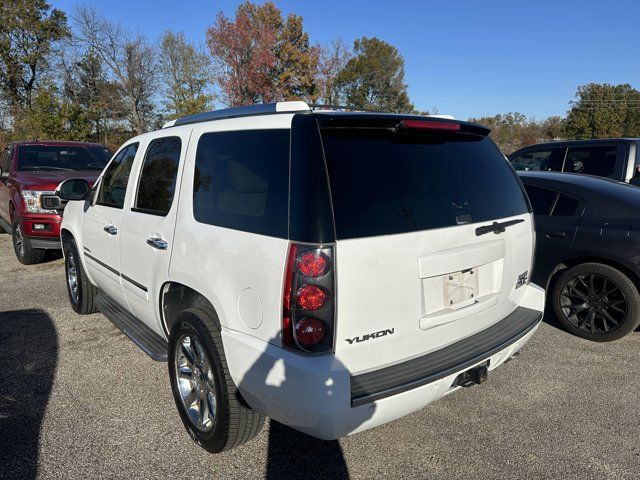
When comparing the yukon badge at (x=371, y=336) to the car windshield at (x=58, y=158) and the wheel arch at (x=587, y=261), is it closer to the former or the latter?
the wheel arch at (x=587, y=261)

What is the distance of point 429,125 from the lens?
7.86 ft

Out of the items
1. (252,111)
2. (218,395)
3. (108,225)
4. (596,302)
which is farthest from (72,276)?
(596,302)

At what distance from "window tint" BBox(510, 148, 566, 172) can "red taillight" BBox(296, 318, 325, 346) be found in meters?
6.30

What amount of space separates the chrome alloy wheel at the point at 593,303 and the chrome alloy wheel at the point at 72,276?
4994mm

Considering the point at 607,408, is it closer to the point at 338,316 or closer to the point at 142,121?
the point at 338,316

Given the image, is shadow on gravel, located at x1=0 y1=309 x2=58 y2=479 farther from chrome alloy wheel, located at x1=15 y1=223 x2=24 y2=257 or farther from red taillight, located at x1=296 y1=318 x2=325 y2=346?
chrome alloy wheel, located at x1=15 y1=223 x2=24 y2=257

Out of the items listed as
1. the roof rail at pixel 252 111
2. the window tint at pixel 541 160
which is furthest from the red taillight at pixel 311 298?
the window tint at pixel 541 160

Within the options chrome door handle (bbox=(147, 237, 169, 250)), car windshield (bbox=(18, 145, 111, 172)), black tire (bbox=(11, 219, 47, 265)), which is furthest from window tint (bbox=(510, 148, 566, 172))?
black tire (bbox=(11, 219, 47, 265))

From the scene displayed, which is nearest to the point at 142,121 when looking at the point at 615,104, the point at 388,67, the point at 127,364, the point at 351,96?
the point at 351,96

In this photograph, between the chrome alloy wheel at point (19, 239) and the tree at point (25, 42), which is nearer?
the chrome alloy wheel at point (19, 239)

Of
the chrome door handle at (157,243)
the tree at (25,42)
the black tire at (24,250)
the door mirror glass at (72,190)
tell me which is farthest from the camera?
the tree at (25,42)

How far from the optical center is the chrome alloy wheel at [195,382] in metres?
2.54

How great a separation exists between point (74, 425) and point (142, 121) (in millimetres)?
39242

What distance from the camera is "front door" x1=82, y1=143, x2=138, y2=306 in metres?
3.57
